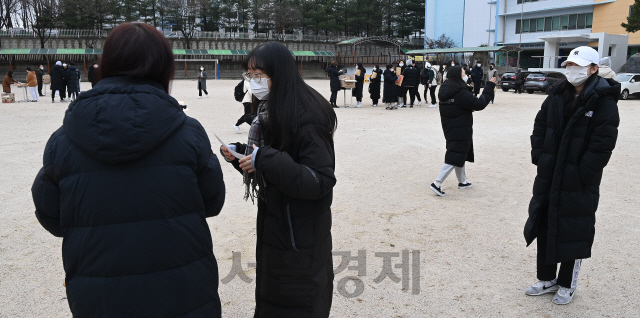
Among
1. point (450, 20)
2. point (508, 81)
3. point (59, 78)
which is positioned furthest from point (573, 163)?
point (450, 20)

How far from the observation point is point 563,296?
141 inches

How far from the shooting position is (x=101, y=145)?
1.57m

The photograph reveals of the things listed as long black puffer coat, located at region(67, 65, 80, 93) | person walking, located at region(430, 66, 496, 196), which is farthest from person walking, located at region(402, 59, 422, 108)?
long black puffer coat, located at region(67, 65, 80, 93)

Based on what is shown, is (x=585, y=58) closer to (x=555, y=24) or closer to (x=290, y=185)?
(x=290, y=185)

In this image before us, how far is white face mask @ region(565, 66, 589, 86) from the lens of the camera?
11.3 feet

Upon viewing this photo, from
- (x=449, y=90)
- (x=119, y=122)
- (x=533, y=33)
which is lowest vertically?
(x=119, y=122)

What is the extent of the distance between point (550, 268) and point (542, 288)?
0.17m

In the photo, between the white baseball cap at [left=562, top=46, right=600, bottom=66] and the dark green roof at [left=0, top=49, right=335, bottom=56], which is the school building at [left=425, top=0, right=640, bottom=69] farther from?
the white baseball cap at [left=562, top=46, right=600, bottom=66]

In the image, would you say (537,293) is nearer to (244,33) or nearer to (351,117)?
(351,117)

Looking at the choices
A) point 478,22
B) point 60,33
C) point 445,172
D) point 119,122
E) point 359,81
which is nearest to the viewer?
point 119,122

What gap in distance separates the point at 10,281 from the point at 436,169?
594 cm

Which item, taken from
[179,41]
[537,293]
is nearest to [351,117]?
[537,293]

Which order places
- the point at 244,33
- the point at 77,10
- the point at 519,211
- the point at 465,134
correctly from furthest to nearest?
the point at 244,33 → the point at 77,10 → the point at 465,134 → the point at 519,211

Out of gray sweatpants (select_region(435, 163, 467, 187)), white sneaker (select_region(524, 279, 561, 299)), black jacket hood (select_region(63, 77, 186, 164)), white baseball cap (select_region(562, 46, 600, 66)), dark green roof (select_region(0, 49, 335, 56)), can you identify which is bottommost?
white sneaker (select_region(524, 279, 561, 299))
